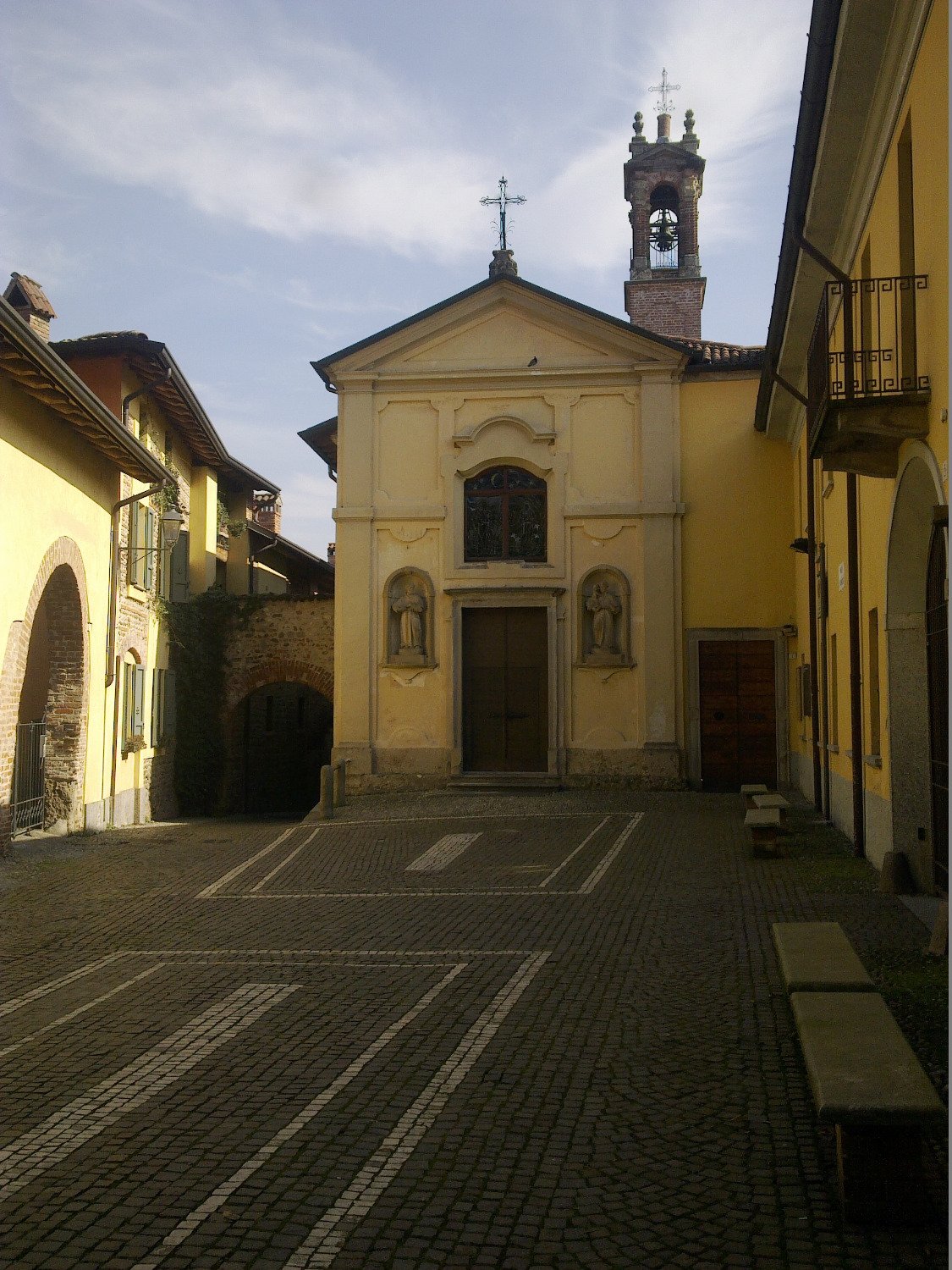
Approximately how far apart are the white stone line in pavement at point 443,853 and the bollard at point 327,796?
2743mm

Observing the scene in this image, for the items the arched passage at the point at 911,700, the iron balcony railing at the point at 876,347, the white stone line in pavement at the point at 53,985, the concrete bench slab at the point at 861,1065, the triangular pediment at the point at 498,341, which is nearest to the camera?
the concrete bench slab at the point at 861,1065

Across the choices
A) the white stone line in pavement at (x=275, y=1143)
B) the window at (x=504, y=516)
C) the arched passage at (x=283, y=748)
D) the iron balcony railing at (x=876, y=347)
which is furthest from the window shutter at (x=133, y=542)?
the white stone line in pavement at (x=275, y=1143)

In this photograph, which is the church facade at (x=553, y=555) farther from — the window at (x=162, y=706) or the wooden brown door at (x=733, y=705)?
the window at (x=162, y=706)

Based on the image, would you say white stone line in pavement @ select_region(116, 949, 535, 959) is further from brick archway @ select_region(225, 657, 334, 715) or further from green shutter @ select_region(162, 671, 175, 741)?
brick archway @ select_region(225, 657, 334, 715)

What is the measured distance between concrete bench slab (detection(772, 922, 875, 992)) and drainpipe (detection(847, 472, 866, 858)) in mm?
5204

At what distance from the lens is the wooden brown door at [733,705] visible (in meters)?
20.0

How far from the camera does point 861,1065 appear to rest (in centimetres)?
436

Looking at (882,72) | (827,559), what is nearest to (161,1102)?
(882,72)

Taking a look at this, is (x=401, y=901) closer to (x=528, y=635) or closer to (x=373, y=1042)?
(x=373, y=1042)

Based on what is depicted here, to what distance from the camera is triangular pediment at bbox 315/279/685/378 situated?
20.5m

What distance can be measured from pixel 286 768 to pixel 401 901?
1831cm

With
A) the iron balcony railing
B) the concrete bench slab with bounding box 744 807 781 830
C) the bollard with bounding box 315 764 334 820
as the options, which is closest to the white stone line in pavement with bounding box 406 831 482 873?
the bollard with bounding box 315 764 334 820

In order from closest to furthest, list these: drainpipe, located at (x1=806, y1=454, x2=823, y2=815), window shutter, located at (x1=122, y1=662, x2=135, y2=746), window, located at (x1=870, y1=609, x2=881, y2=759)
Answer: window, located at (x1=870, y1=609, x2=881, y2=759) < drainpipe, located at (x1=806, y1=454, x2=823, y2=815) < window shutter, located at (x1=122, y1=662, x2=135, y2=746)

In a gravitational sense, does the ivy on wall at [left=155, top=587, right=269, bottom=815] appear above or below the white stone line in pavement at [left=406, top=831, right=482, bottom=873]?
above
